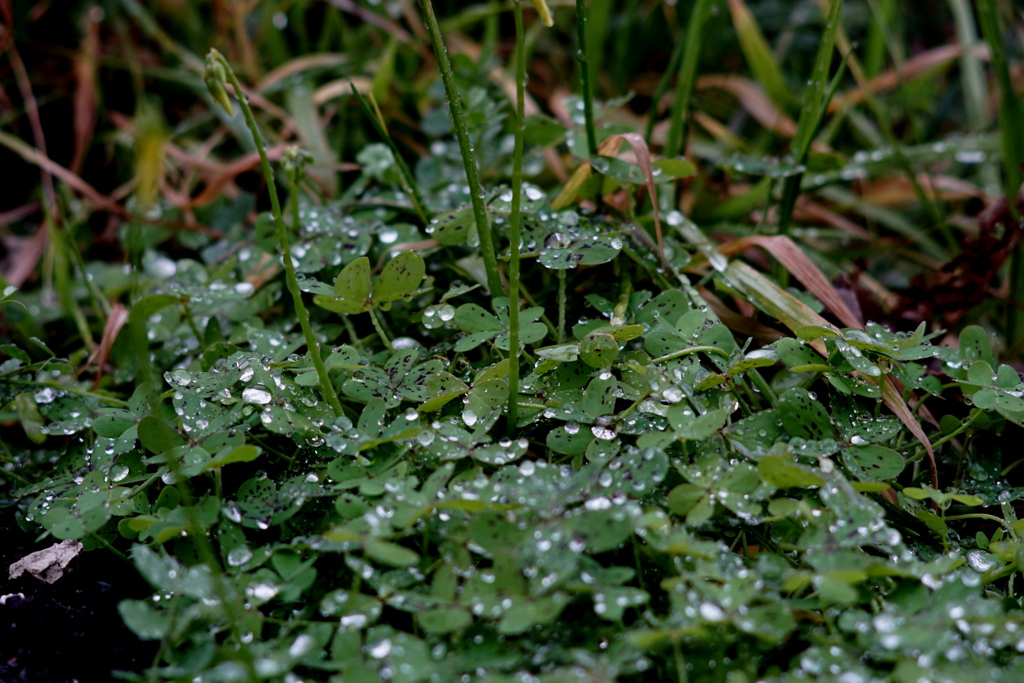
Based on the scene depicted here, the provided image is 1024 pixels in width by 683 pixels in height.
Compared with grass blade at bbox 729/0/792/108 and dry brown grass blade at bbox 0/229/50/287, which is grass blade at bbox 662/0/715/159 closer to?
grass blade at bbox 729/0/792/108

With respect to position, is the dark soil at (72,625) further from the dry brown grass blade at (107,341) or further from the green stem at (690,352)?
the green stem at (690,352)

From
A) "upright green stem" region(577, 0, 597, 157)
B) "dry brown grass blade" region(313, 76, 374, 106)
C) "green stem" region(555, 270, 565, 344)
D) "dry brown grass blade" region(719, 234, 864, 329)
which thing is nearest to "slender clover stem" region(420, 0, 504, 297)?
"green stem" region(555, 270, 565, 344)

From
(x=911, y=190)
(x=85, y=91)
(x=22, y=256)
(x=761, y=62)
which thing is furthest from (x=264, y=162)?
(x=911, y=190)

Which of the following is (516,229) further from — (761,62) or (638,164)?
(761,62)

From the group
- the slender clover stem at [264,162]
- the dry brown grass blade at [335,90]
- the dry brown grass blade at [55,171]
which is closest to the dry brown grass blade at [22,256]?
the dry brown grass blade at [55,171]

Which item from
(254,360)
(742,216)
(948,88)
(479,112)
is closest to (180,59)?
(479,112)
